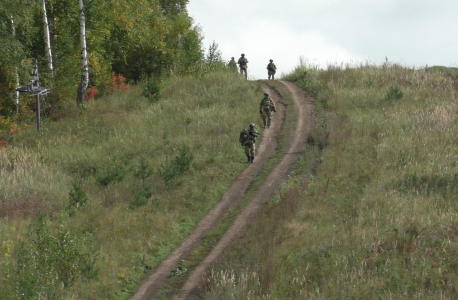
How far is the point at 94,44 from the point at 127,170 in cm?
1456

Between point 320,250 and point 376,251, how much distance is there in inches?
50.3

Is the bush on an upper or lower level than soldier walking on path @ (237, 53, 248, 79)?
lower

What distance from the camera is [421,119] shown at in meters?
20.8

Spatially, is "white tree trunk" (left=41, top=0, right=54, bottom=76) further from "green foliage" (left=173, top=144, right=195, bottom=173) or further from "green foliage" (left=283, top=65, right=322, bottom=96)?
"green foliage" (left=283, top=65, right=322, bottom=96)

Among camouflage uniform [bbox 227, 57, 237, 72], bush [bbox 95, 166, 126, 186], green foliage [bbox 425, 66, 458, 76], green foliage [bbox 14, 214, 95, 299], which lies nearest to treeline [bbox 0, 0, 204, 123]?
camouflage uniform [bbox 227, 57, 237, 72]

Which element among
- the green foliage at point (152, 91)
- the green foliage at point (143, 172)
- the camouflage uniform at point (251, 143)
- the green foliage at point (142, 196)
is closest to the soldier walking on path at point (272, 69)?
the green foliage at point (152, 91)

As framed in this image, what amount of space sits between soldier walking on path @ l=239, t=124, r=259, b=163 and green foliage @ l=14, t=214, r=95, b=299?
832 cm

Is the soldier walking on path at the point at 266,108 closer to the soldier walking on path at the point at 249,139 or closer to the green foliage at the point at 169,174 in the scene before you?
the soldier walking on path at the point at 249,139

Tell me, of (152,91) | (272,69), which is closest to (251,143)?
(152,91)

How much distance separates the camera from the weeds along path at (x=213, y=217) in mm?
11000

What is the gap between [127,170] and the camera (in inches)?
728

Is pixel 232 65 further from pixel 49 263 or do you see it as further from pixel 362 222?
pixel 49 263

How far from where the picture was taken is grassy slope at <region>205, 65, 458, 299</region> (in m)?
9.91

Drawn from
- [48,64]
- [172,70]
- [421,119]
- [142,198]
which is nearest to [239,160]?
[142,198]
